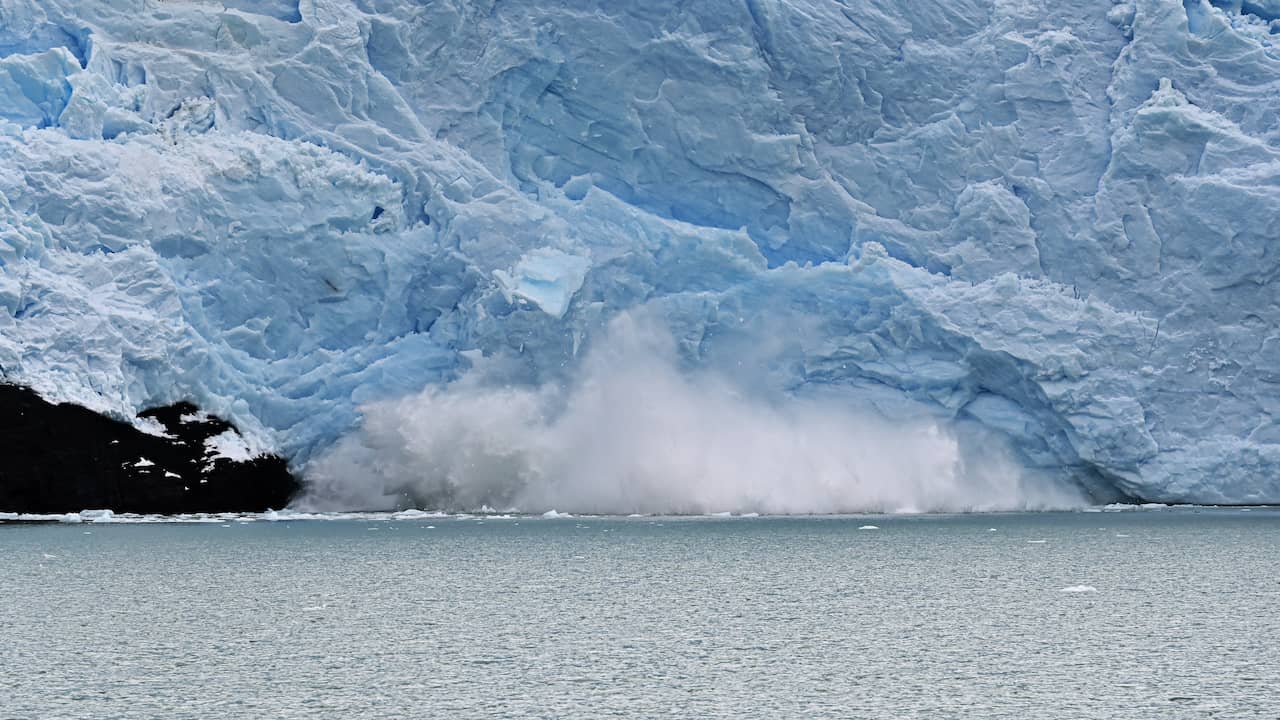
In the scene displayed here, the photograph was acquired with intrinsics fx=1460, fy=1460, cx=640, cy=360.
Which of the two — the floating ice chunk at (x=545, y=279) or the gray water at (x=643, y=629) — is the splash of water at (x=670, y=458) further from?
the gray water at (x=643, y=629)

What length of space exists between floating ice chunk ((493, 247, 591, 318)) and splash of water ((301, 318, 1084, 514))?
1.05 metres

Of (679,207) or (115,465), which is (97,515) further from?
(679,207)

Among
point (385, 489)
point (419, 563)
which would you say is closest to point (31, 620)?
point (419, 563)

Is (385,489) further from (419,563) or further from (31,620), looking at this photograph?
(31,620)

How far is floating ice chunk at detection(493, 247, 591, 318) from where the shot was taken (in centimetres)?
1805

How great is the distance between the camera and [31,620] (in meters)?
8.59

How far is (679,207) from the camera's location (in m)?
19.7

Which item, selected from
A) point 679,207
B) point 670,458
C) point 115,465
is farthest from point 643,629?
point 679,207

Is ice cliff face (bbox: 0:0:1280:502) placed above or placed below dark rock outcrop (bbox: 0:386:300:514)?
above

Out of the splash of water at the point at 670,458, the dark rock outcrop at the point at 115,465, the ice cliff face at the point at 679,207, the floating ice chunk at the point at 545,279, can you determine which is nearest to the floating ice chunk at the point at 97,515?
the dark rock outcrop at the point at 115,465

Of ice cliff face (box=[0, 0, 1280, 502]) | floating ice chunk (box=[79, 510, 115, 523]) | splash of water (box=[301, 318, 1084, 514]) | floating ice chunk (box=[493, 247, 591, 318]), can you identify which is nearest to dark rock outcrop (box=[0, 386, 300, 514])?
floating ice chunk (box=[79, 510, 115, 523])

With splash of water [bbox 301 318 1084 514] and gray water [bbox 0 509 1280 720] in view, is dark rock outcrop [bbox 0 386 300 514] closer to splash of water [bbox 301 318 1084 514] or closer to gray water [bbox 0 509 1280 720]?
splash of water [bbox 301 318 1084 514]

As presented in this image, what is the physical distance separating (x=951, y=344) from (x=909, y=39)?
448 centimetres

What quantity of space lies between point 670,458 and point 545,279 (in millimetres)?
2928
